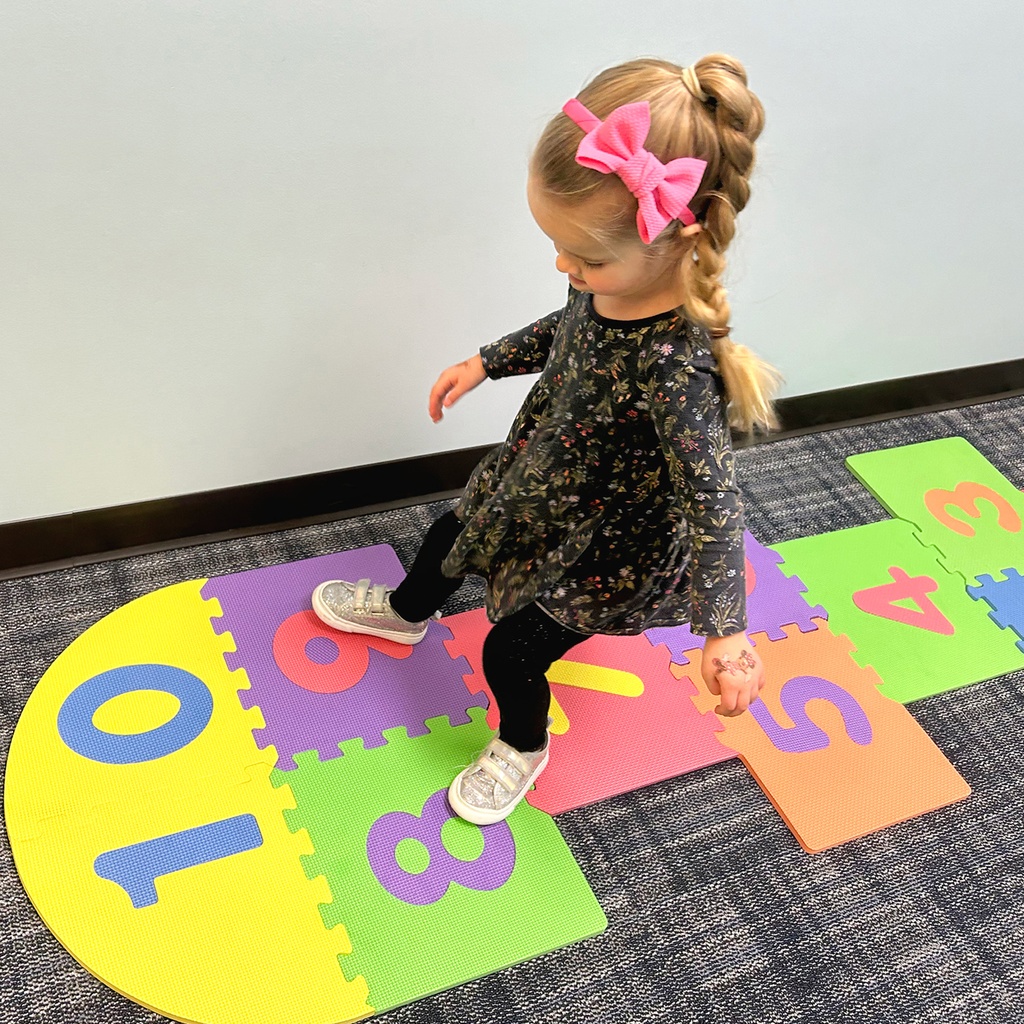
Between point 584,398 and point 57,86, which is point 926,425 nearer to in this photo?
point 584,398

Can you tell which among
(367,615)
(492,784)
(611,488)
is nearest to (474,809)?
(492,784)

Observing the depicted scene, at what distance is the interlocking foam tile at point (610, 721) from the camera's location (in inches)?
49.0

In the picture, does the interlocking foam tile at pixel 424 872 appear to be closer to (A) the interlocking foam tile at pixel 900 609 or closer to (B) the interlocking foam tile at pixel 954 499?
(A) the interlocking foam tile at pixel 900 609

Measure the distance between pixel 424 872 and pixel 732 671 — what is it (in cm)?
45

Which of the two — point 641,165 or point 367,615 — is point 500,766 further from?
point 641,165

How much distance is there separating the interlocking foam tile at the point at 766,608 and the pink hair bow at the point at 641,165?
758 mm

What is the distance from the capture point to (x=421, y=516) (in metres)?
1.57

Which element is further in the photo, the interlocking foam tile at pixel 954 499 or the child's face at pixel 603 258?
the interlocking foam tile at pixel 954 499

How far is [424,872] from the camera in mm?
1120

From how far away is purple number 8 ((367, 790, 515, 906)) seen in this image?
1104mm

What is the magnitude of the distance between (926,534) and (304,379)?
3.60 feet

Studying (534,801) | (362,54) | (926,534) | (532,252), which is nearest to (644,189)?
Result: (362,54)

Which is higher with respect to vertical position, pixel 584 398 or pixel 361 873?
pixel 584 398

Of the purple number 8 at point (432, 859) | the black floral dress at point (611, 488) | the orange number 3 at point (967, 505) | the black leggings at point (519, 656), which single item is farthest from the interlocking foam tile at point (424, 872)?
the orange number 3 at point (967, 505)
